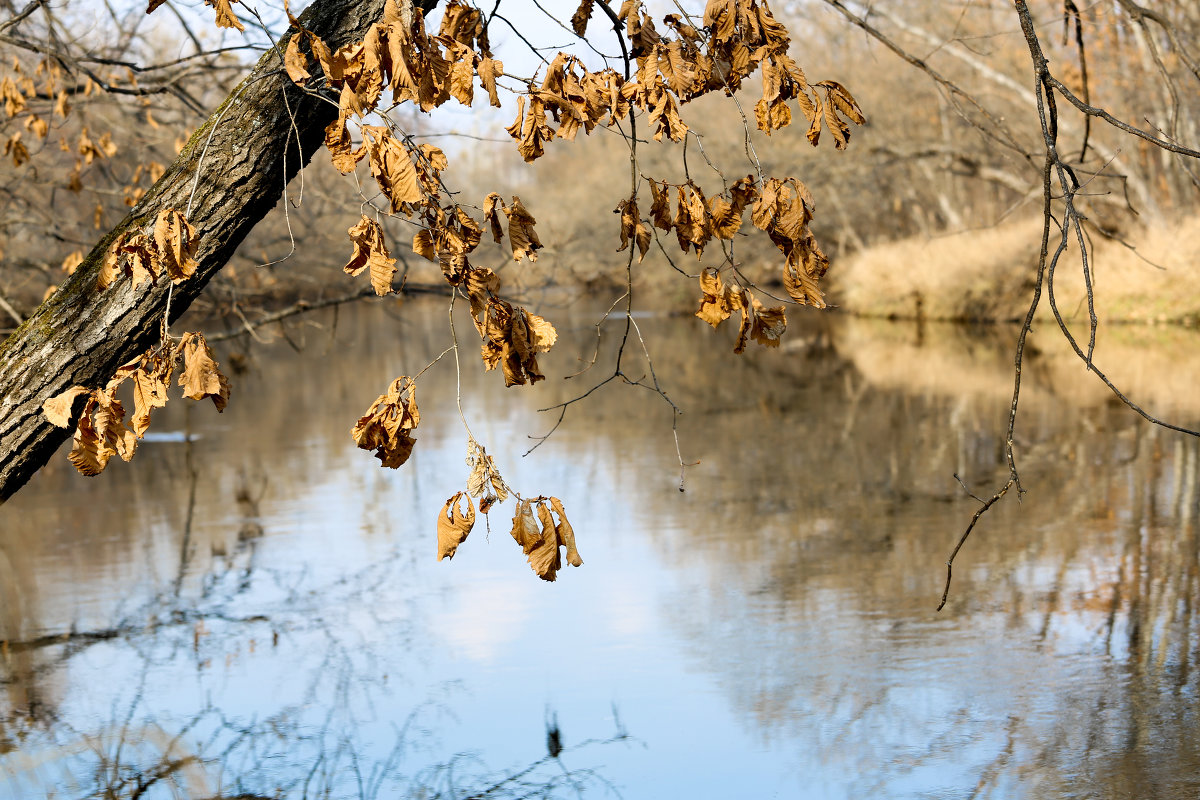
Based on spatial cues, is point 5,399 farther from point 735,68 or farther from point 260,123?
point 735,68

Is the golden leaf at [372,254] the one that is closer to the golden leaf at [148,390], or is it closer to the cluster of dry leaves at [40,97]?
the golden leaf at [148,390]

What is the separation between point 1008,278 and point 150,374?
91.6 ft

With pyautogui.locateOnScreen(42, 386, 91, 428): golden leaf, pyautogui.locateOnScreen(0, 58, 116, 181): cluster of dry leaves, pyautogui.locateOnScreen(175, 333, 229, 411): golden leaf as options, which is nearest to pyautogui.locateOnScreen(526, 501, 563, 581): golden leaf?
pyautogui.locateOnScreen(175, 333, 229, 411): golden leaf

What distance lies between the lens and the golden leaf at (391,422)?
8.95ft

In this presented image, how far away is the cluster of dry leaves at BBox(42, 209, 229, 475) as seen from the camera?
2.76 m

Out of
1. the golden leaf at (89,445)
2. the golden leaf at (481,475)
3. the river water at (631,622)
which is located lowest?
the river water at (631,622)

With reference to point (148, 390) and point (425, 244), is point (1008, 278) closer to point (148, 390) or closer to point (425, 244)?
point (425, 244)

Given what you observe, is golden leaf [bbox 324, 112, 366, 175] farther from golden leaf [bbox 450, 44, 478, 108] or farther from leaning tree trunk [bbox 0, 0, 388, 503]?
leaning tree trunk [bbox 0, 0, 388, 503]

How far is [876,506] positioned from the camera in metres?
9.94

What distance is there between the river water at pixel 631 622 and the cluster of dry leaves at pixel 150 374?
6.69 feet

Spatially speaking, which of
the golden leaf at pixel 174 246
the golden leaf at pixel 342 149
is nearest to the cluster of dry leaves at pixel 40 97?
the golden leaf at pixel 174 246

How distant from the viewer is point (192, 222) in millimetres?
3408

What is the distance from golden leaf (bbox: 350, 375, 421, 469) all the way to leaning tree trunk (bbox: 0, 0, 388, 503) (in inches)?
36.9

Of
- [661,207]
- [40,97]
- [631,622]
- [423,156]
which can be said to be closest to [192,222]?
[423,156]
